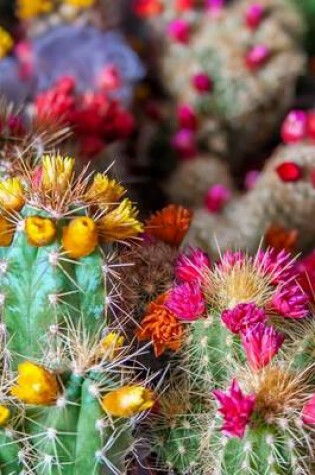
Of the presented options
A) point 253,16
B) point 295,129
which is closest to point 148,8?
point 253,16

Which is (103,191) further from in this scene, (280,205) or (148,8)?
(148,8)

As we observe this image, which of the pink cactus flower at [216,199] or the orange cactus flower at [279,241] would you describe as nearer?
the orange cactus flower at [279,241]

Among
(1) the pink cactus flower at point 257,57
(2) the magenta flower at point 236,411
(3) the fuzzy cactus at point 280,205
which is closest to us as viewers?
(2) the magenta flower at point 236,411

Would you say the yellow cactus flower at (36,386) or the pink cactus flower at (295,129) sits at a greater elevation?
the yellow cactus flower at (36,386)

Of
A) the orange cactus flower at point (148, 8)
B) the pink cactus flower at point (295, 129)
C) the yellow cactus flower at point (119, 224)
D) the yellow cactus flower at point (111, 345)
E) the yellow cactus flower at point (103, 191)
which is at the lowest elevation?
the pink cactus flower at point (295, 129)

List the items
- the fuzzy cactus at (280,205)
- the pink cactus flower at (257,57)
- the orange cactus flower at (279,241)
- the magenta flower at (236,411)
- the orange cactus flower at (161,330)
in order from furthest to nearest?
the pink cactus flower at (257,57), the fuzzy cactus at (280,205), the orange cactus flower at (279,241), the orange cactus flower at (161,330), the magenta flower at (236,411)

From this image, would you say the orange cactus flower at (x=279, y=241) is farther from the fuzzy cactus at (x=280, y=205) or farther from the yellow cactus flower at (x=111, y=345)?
the yellow cactus flower at (x=111, y=345)

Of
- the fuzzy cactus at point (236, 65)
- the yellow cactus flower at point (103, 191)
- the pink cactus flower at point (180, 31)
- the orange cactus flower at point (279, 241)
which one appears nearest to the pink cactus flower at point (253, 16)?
the fuzzy cactus at point (236, 65)

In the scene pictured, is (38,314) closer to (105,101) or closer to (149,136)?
(105,101)
